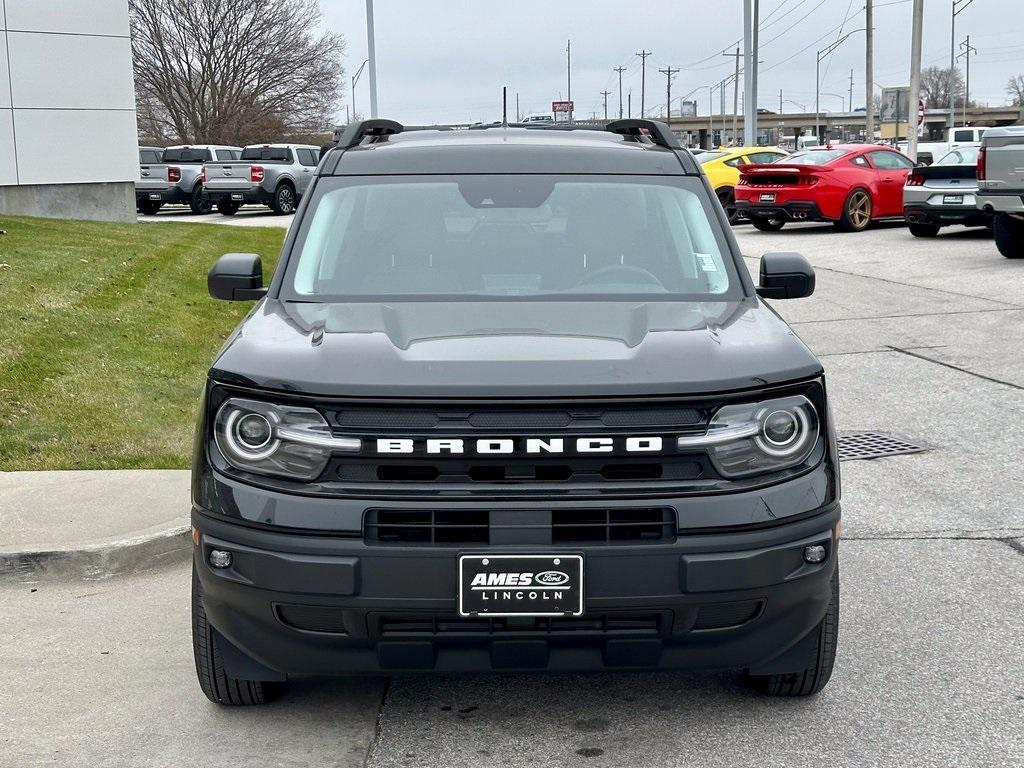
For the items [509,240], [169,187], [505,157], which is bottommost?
[169,187]

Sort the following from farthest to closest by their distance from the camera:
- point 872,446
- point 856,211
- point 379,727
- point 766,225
Result: point 766,225 → point 856,211 → point 872,446 → point 379,727

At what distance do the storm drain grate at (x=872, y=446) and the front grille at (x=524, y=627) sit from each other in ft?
13.9

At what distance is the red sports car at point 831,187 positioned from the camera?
80.3 feet

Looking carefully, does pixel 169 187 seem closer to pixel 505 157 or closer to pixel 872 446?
pixel 872 446

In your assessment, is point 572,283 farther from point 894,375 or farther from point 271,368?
point 894,375

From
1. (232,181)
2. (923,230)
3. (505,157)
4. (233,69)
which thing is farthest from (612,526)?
(233,69)

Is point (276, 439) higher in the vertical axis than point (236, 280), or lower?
lower

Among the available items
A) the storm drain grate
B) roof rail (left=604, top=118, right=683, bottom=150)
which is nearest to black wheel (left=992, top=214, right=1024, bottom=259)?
the storm drain grate

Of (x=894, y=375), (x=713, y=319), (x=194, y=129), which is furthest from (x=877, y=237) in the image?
(x=194, y=129)

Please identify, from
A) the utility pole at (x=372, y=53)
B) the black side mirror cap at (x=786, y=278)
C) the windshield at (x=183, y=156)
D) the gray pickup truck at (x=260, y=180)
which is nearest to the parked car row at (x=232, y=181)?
the gray pickup truck at (x=260, y=180)

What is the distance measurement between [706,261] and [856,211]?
69.1 feet

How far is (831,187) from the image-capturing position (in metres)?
24.3

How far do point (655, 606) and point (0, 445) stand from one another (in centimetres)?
522

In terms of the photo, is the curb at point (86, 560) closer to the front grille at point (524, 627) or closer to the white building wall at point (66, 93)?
the front grille at point (524, 627)
